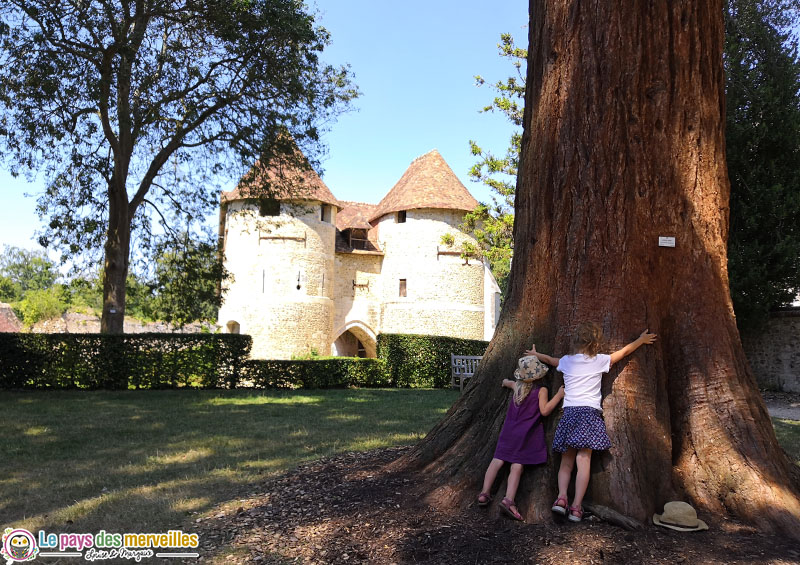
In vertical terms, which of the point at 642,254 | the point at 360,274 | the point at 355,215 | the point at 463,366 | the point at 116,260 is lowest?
the point at 463,366

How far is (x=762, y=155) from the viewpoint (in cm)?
1614

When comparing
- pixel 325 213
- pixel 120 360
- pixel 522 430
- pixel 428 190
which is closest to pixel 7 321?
pixel 325 213

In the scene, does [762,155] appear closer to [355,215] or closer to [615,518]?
[615,518]

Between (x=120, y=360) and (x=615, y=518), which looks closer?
(x=615, y=518)

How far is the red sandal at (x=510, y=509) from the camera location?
3812 millimetres

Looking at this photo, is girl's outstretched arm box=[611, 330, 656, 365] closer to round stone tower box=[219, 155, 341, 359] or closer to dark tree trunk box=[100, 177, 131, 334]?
dark tree trunk box=[100, 177, 131, 334]

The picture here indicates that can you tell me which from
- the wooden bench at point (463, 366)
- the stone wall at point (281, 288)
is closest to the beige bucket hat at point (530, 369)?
the wooden bench at point (463, 366)

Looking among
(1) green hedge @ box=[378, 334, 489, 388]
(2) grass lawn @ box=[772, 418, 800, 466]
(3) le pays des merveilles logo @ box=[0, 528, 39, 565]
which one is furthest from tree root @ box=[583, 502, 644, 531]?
(1) green hedge @ box=[378, 334, 489, 388]

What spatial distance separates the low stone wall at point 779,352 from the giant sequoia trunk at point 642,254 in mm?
14728

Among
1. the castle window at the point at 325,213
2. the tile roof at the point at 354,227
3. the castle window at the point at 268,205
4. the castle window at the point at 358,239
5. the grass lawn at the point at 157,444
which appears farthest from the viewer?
the castle window at the point at 358,239

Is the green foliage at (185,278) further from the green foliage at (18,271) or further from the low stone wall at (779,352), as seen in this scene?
the green foliage at (18,271)

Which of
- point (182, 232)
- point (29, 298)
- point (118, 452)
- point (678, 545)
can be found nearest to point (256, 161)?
point (182, 232)

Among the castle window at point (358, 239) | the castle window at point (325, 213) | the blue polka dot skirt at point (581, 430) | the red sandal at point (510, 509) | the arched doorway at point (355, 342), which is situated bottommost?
the arched doorway at point (355, 342)

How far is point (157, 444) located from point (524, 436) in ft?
18.0
